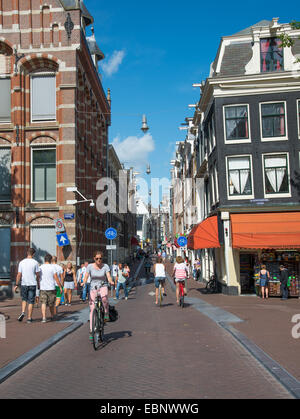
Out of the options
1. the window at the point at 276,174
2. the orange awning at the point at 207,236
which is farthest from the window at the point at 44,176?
the window at the point at 276,174

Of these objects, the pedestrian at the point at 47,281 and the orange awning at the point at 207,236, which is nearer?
the pedestrian at the point at 47,281

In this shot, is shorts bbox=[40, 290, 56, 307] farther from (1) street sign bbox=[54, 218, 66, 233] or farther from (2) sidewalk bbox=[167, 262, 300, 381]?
(1) street sign bbox=[54, 218, 66, 233]

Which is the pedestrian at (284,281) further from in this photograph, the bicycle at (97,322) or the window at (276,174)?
the bicycle at (97,322)

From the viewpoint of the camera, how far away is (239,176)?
21938 millimetres

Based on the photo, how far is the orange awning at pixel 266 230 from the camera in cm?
2003

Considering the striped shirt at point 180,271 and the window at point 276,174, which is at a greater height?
the window at point 276,174

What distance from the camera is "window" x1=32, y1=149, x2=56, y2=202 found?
76.4ft

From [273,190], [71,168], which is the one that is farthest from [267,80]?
[71,168]

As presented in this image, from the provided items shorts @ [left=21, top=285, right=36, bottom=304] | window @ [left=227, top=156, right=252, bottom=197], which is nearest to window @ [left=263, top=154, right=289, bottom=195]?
window @ [left=227, top=156, right=252, bottom=197]

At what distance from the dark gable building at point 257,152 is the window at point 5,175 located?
10.8m

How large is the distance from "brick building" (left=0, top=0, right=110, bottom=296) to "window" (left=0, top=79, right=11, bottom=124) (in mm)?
41

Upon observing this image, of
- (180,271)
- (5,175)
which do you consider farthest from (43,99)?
(180,271)

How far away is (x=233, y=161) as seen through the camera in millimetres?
22156
